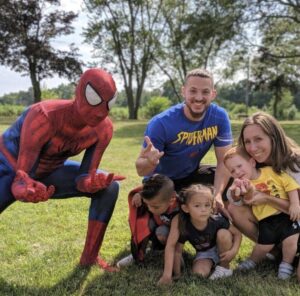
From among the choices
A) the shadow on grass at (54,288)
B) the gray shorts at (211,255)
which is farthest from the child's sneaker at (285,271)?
the shadow on grass at (54,288)

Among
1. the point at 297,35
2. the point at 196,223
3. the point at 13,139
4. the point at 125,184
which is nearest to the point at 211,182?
the point at 196,223

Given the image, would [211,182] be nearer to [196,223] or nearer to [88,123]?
[196,223]

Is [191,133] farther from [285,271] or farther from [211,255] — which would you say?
[285,271]

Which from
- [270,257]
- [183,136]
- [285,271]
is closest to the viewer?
[285,271]

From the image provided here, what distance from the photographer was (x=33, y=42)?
27938 mm

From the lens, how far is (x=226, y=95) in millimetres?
77125

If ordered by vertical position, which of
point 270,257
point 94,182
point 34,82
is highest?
point 34,82

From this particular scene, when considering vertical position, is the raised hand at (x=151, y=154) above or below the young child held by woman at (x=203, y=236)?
above

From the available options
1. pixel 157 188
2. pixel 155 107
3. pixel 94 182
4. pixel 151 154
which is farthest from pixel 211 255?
pixel 155 107

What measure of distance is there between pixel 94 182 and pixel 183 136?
921 mm

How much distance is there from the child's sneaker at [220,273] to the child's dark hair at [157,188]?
0.61 meters

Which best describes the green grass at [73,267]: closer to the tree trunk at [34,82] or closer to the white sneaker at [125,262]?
the white sneaker at [125,262]

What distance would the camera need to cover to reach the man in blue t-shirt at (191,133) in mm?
3600

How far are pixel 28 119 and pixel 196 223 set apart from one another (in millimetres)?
1366
